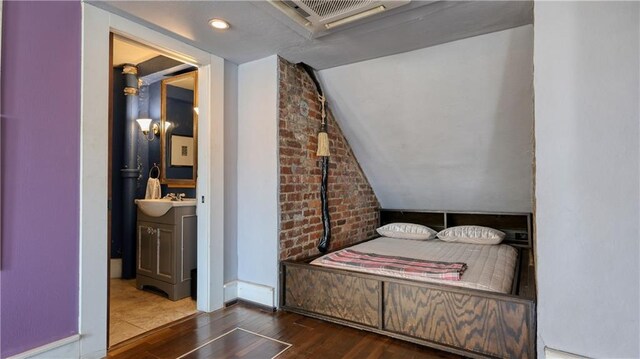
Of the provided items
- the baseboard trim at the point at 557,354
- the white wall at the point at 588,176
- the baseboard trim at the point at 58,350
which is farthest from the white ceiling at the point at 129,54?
the baseboard trim at the point at 557,354

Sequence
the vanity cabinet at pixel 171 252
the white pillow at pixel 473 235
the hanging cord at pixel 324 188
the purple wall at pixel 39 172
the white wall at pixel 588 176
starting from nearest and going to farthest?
the white wall at pixel 588 176
the purple wall at pixel 39 172
the vanity cabinet at pixel 171 252
the hanging cord at pixel 324 188
the white pillow at pixel 473 235

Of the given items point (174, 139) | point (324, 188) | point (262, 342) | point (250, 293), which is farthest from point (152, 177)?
point (262, 342)

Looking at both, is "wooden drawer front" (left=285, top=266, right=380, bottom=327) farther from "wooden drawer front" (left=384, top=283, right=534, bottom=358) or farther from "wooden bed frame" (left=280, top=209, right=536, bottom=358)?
"wooden drawer front" (left=384, top=283, right=534, bottom=358)

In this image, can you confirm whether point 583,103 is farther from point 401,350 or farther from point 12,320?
point 12,320

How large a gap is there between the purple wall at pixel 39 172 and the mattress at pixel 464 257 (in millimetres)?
1601

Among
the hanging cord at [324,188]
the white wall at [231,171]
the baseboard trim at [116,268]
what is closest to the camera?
the white wall at [231,171]

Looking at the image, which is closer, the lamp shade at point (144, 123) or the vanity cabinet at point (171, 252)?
the vanity cabinet at point (171, 252)

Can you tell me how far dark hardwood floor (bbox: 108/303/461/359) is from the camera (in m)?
1.87

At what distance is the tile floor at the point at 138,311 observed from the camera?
2.20 m

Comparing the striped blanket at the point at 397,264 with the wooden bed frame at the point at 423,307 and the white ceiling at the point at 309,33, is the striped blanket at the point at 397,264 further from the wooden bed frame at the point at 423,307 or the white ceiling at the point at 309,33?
the white ceiling at the point at 309,33

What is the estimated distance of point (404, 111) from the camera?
2.92 metres

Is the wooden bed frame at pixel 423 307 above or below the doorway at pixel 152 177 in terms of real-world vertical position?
below

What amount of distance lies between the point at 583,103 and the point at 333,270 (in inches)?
68.0

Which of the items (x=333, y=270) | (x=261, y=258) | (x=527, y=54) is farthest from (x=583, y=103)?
(x=261, y=258)
